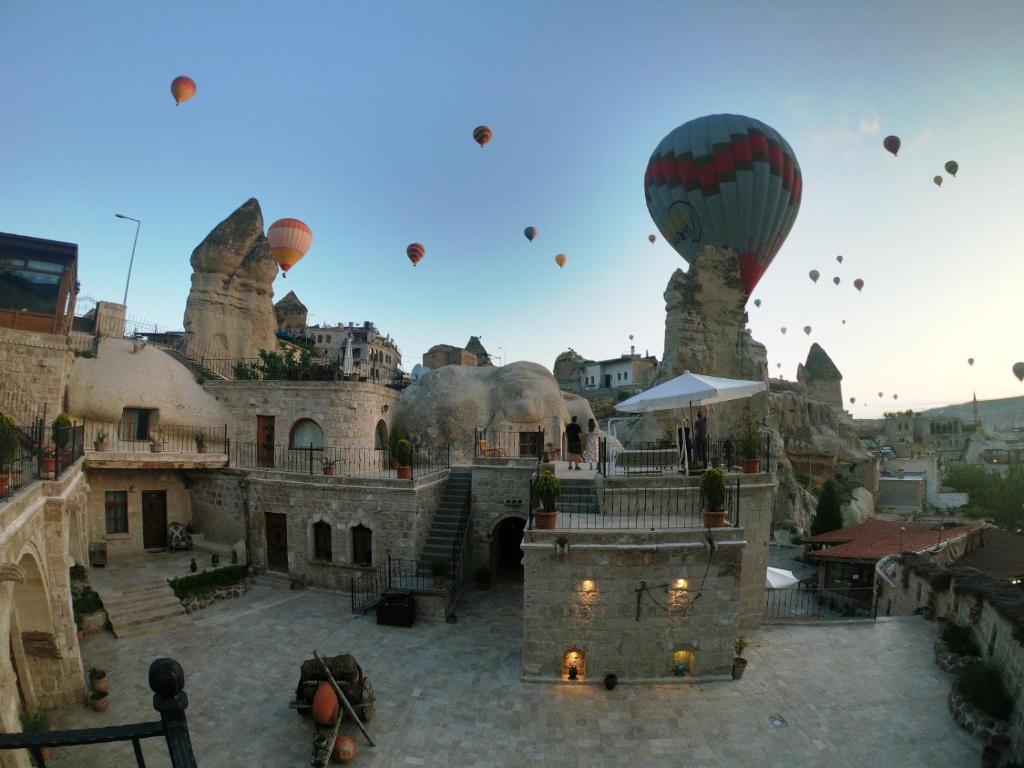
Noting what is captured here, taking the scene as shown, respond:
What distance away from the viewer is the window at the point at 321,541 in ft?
61.7

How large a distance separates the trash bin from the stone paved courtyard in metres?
0.39

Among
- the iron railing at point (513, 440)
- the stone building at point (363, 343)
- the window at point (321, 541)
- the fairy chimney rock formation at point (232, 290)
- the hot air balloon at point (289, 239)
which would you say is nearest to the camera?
the window at point (321, 541)

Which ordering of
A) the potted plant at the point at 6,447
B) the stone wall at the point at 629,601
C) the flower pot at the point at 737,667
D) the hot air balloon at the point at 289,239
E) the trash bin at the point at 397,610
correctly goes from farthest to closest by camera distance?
the hot air balloon at the point at 289,239 → the trash bin at the point at 397,610 → the flower pot at the point at 737,667 → the stone wall at the point at 629,601 → the potted plant at the point at 6,447

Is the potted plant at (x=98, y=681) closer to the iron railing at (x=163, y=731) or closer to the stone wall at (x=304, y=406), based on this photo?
the stone wall at (x=304, y=406)

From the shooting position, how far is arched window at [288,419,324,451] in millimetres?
22562

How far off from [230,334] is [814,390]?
7307cm

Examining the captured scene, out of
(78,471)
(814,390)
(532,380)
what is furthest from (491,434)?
(814,390)

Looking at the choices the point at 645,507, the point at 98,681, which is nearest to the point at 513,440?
the point at 645,507

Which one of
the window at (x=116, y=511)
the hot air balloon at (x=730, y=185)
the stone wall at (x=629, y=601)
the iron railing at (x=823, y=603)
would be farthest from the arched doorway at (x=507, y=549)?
the hot air balloon at (x=730, y=185)

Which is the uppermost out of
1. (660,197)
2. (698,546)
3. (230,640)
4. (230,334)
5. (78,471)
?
(660,197)

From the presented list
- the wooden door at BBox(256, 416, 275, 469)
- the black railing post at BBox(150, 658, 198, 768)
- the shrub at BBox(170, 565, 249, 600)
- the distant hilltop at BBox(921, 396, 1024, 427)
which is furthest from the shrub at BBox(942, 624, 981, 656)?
the distant hilltop at BBox(921, 396, 1024, 427)

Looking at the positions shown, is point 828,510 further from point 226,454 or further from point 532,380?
point 226,454

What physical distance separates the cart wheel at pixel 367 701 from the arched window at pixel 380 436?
548 inches

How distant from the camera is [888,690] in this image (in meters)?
12.5
